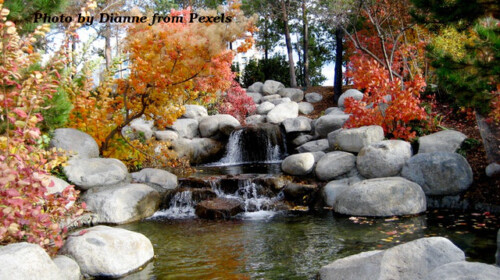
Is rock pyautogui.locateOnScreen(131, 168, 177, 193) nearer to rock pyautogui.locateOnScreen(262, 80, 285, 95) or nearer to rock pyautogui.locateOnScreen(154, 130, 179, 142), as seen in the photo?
rock pyautogui.locateOnScreen(154, 130, 179, 142)

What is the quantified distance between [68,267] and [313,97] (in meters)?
15.4

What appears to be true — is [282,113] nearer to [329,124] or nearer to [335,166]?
[329,124]

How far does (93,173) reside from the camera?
297 inches

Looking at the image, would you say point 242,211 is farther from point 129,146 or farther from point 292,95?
point 292,95

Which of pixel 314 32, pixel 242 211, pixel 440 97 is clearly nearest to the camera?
pixel 242 211

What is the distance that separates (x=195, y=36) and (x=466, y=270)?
607 centimetres

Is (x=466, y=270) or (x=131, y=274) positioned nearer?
(x=466, y=270)

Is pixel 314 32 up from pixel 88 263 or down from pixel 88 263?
up

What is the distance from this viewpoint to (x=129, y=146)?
9.78 meters

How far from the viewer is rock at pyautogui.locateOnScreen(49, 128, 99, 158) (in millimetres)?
7902

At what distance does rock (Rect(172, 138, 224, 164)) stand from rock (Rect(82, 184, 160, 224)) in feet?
15.2

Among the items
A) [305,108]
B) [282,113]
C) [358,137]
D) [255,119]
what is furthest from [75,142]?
[305,108]

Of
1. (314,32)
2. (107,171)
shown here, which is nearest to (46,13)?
(107,171)

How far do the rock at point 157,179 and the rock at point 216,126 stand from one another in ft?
15.8
